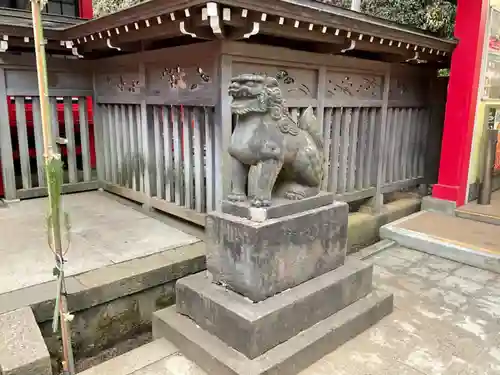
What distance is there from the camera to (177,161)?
493 centimetres

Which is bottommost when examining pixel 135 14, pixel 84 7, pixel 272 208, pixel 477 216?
pixel 477 216

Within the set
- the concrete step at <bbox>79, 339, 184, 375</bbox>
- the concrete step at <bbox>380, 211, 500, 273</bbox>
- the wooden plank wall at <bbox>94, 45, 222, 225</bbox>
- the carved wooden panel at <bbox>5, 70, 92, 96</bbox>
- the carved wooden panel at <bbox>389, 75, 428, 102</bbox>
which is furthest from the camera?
the carved wooden panel at <bbox>389, 75, 428, 102</bbox>

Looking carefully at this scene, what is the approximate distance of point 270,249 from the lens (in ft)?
9.04

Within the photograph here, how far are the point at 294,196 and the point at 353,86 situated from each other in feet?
9.10

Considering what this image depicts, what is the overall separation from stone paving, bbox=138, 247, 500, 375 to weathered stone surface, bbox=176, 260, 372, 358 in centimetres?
29

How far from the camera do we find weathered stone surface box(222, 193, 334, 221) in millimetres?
2777

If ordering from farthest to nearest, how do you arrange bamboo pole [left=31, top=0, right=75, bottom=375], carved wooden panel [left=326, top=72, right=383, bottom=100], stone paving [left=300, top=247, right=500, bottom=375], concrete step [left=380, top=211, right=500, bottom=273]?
carved wooden panel [left=326, top=72, right=383, bottom=100]
concrete step [left=380, top=211, right=500, bottom=273]
stone paving [left=300, top=247, right=500, bottom=375]
bamboo pole [left=31, top=0, right=75, bottom=375]

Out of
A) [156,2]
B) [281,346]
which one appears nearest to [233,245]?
[281,346]

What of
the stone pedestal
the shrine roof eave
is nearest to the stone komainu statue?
the stone pedestal

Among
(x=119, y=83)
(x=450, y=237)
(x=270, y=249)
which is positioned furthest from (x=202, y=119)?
(x=450, y=237)

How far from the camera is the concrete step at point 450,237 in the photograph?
4613 millimetres

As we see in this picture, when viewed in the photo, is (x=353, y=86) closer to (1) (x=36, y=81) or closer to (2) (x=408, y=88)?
(2) (x=408, y=88)

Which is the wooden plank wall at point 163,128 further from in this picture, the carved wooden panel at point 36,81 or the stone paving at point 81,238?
the stone paving at point 81,238

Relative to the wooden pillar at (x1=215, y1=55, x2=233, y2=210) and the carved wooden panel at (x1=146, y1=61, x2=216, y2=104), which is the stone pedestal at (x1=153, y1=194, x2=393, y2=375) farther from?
the carved wooden panel at (x1=146, y1=61, x2=216, y2=104)
